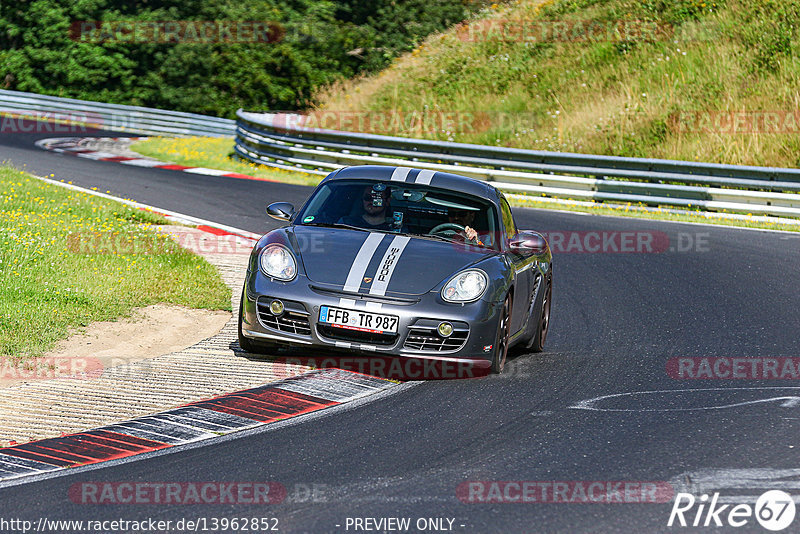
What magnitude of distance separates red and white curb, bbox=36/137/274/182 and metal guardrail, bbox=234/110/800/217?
4.38ft

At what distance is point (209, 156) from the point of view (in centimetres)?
2750

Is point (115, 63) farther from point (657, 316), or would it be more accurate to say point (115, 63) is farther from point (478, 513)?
point (478, 513)

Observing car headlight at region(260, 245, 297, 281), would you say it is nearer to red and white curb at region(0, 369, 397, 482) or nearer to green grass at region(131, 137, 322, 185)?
red and white curb at region(0, 369, 397, 482)

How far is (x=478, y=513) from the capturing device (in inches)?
190

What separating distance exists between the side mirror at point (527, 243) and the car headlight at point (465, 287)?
769 mm

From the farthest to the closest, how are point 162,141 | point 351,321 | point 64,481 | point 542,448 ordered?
point 162,141, point 351,321, point 542,448, point 64,481

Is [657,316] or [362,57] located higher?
[362,57]

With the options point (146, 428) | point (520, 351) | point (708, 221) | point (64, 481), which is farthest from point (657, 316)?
point (708, 221)

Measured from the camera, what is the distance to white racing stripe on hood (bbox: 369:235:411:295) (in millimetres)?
7512

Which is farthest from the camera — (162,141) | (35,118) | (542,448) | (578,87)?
(35,118)

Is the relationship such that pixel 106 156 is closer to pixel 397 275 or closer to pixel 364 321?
pixel 397 275

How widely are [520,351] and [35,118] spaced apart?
104 ft

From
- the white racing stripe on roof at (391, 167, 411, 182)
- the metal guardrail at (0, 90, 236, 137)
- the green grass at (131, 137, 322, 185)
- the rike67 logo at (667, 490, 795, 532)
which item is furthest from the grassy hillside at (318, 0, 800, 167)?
the rike67 logo at (667, 490, 795, 532)

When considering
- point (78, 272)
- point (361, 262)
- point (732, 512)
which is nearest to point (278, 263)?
point (361, 262)
